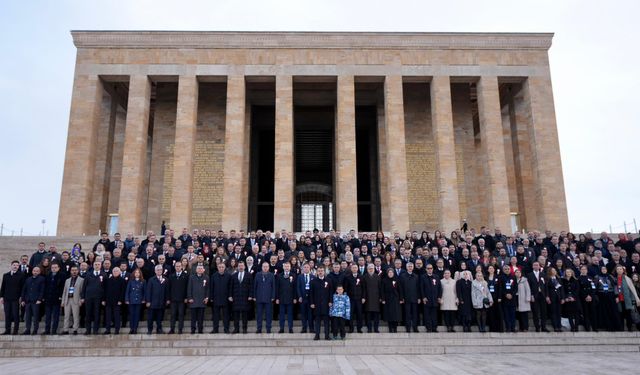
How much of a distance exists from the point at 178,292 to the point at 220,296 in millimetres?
881

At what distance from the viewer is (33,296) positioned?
33.5ft

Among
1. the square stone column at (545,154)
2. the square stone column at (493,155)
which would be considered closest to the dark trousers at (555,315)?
the square stone column at (493,155)

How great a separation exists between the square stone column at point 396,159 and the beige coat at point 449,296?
34.6 ft

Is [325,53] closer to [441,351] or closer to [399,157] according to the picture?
[399,157]

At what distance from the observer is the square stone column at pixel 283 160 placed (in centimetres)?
2125

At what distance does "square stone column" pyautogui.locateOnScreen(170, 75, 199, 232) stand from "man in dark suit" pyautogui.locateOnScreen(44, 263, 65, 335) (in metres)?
10.5

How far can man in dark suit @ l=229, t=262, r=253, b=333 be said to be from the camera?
1020 centimetres

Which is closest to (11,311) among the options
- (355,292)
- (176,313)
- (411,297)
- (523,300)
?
(176,313)

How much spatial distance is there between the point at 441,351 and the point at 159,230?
1774cm

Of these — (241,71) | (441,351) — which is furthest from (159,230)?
(441,351)

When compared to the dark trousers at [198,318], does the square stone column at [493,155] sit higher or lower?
higher

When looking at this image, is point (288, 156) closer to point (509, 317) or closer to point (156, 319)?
point (156, 319)

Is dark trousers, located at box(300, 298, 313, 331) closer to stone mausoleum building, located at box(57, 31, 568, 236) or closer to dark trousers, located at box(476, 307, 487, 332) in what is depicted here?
dark trousers, located at box(476, 307, 487, 332)

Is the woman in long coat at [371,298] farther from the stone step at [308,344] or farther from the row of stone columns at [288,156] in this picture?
the row of stone columns at [288,156]
